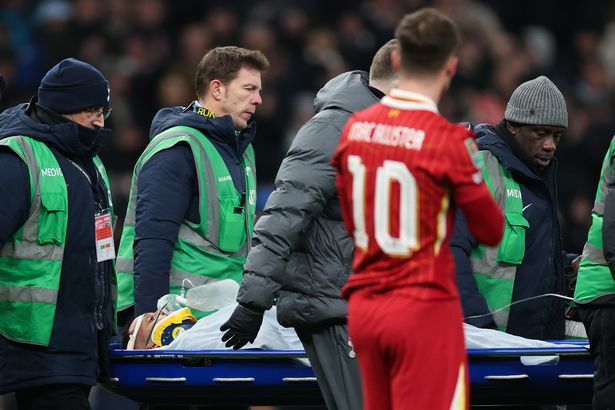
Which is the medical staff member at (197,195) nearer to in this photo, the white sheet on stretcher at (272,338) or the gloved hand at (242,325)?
the white sheet on stretcher at (272,338)

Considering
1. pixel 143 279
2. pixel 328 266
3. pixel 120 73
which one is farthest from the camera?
pixel 120 73

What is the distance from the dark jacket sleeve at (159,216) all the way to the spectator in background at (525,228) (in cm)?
130

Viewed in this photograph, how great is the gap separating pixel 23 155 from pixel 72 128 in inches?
9.3

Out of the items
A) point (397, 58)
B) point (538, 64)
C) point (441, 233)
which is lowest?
point (538, 64)

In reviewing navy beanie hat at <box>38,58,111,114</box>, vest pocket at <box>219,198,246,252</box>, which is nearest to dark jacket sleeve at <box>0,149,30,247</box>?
navy beanie hat at <box>38,58,111,114</box>

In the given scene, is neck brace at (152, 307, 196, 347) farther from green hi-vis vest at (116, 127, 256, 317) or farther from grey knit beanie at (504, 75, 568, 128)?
grey knit beanie at (504, 75, 568, 128)

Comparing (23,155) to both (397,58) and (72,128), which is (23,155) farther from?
(397,58)

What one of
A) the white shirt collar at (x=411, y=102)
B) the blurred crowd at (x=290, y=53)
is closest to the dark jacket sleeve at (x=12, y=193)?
the white shirt collar at (x=411, y=102)

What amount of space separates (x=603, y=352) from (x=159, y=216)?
216 centimetres

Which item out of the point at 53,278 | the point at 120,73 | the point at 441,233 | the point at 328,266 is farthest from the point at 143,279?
the point at 120,73

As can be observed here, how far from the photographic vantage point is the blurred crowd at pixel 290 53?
11.8 meters

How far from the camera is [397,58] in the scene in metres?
4.79

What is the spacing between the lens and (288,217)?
5523 millimetres

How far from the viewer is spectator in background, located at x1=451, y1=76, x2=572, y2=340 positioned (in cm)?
657
